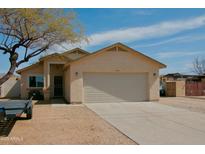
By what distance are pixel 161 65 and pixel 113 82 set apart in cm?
395

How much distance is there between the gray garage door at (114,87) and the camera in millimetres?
17672

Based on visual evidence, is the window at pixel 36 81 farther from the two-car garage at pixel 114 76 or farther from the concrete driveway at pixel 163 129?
the concrete driveway at pixel 163 129

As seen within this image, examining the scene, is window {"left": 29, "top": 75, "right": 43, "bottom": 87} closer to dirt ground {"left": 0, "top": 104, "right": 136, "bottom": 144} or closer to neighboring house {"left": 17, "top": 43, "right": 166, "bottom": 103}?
neighboring house {"left": 17, "top": 43, "right": 166, "bottom": 103}

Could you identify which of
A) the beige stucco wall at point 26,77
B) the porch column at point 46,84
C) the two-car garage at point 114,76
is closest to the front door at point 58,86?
the beige stucco wall at point 26,77

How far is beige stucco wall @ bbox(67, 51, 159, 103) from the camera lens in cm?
1727

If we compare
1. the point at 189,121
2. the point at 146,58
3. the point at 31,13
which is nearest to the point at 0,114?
the point at 189,121

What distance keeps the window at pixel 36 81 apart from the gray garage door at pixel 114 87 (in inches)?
297

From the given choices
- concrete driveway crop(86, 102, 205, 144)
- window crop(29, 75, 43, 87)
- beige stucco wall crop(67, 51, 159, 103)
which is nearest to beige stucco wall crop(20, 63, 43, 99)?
window crop(29, 75, 43, 87)

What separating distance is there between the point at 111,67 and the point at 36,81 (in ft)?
29.7

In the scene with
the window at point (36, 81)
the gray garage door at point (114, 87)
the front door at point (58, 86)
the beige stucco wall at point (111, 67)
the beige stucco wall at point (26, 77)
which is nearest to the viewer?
the beige stucco wall at point (111, 67)

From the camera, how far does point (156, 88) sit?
1867 cm

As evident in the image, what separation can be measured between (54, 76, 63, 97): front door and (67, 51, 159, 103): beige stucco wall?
22.2 feet

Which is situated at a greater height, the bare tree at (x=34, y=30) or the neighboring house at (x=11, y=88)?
the bare tree at (x=34, y=30)

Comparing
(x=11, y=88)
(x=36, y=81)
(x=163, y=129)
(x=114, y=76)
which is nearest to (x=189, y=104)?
(x=114, y=76)
